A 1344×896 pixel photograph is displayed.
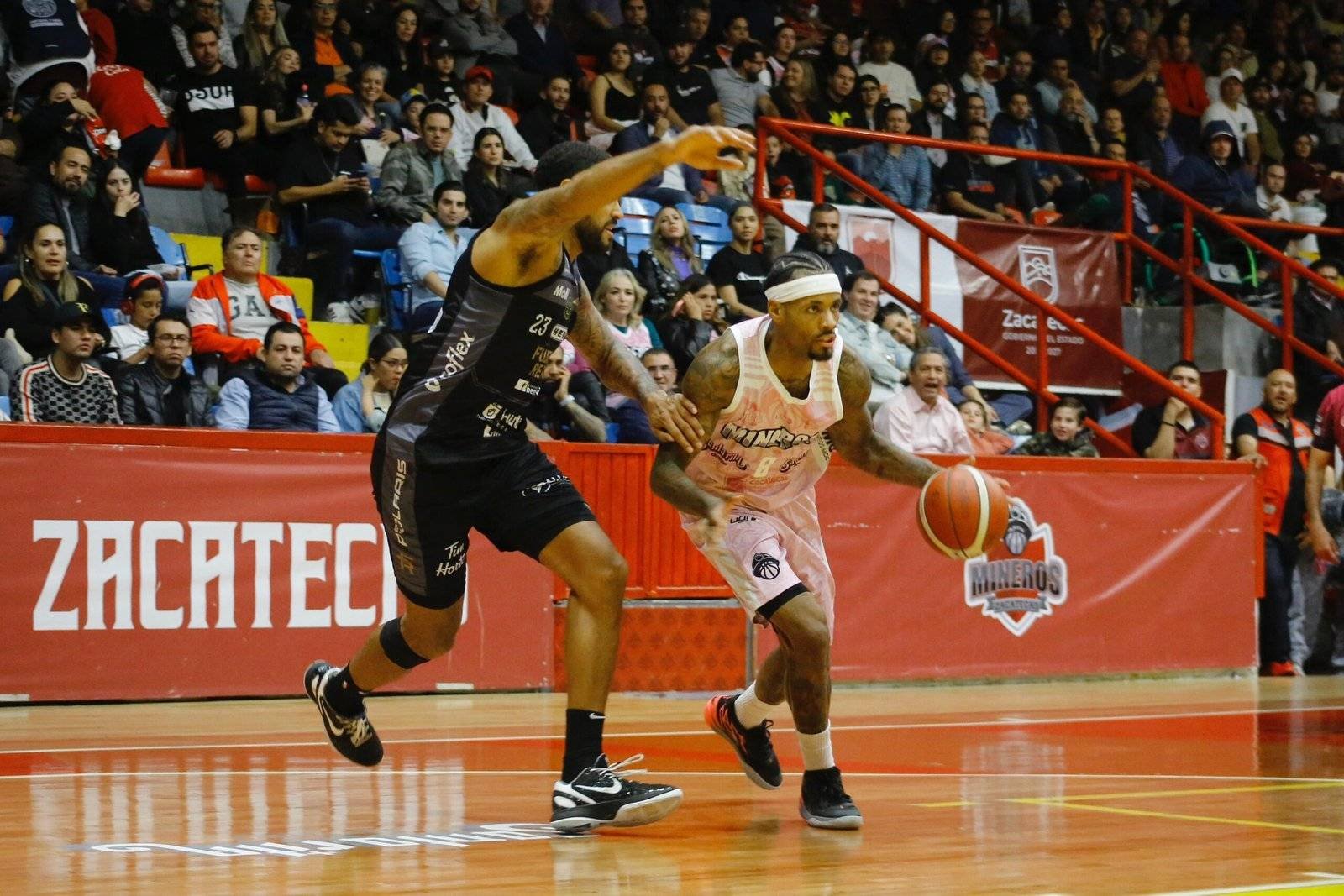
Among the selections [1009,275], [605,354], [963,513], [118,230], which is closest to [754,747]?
[963,513]

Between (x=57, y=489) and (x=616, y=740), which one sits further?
(x=57, y=489)

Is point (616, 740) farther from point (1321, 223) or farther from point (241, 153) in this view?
point (1321, 223)

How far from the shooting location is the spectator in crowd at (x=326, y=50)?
1418 cm

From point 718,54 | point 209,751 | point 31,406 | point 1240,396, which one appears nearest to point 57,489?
point 31,406

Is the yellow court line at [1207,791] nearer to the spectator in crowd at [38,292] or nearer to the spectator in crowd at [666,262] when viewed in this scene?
the spectator in crowd at [38,292]

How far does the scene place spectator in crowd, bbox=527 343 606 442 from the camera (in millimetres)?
11938

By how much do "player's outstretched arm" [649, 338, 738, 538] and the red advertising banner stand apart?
9.63 metres

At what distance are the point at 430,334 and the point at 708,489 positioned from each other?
1213 millimetres

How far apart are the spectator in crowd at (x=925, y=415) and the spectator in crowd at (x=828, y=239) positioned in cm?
210

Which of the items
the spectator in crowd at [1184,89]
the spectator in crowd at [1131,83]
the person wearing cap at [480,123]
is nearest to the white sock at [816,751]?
the person wearing cap at [480,123]

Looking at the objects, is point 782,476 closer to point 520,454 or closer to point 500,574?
point 520,454

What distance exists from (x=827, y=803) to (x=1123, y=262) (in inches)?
502

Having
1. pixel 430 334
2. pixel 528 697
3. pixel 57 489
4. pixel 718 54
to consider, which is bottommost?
pixel 528 697

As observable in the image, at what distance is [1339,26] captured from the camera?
77.8ft
